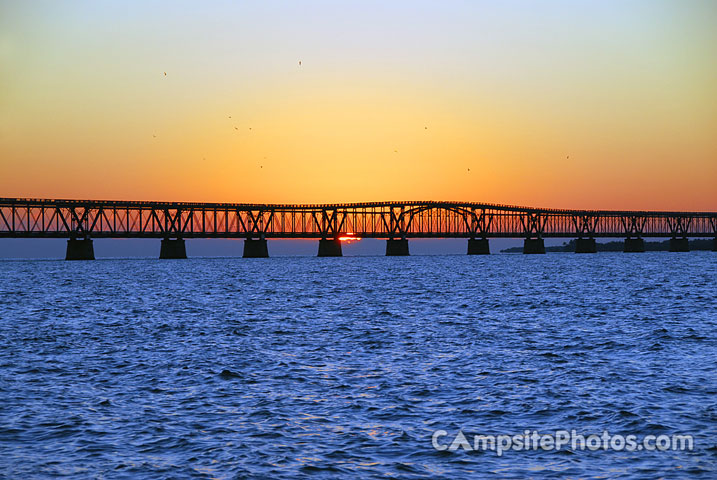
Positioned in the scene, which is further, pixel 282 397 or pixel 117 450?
pixel 282 397

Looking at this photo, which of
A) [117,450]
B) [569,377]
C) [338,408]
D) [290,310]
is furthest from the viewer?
[290,310]

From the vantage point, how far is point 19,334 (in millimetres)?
39469

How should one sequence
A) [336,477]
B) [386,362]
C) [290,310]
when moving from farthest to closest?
1. [290,310]
2. [386,362]
3. [336,477]

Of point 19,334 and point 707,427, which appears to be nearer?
point 707,427

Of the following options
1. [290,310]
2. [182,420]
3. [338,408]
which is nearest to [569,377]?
[338,408]

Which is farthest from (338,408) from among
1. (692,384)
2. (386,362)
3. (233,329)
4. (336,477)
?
(233,329)

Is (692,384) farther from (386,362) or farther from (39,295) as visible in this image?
(39,295)

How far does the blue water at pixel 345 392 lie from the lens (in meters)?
16.2

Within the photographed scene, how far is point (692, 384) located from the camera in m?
24.1

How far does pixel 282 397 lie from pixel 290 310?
31982 mm

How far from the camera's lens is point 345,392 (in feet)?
76.2

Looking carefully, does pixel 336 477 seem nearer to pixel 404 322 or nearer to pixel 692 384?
pixel 692 384

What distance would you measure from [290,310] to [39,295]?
31.9 meters

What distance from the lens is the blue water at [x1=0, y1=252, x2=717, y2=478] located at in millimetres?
16234
